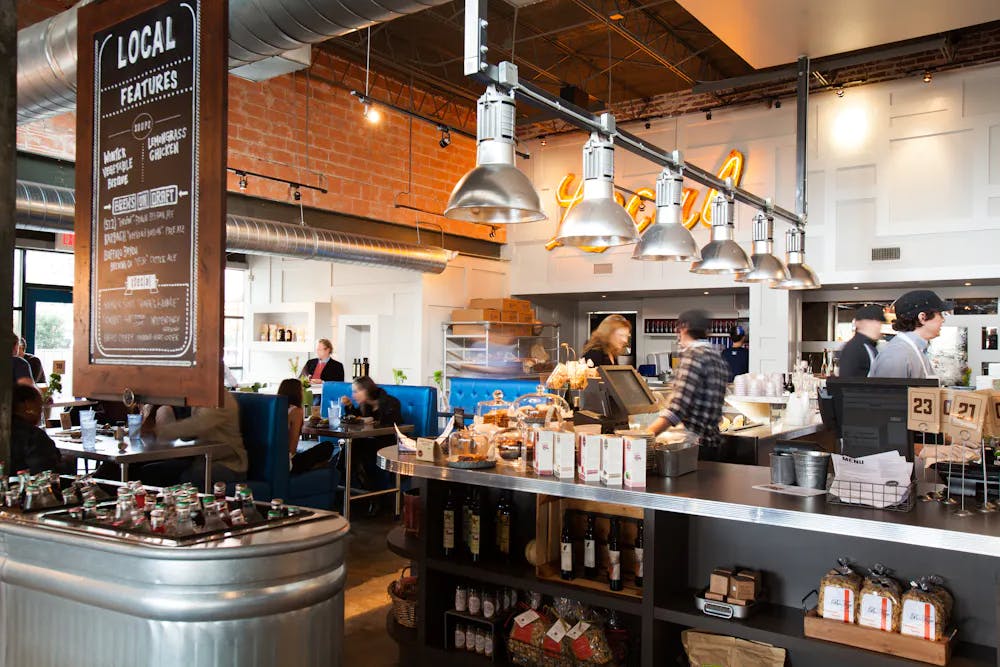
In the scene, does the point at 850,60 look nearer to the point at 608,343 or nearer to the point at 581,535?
the point at 608,343

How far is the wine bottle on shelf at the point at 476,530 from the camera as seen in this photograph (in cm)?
343

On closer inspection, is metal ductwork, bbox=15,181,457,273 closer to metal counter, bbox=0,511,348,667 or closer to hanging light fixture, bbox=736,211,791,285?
hanging light fixture, bbox=736,211,791,285

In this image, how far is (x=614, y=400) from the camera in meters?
4.09

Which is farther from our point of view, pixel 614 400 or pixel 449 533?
pixel 614 400

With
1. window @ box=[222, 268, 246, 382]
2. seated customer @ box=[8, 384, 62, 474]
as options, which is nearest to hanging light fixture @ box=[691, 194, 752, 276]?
seated customer @ box=[8, 384, 62, 474]

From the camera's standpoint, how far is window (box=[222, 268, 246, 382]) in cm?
1265

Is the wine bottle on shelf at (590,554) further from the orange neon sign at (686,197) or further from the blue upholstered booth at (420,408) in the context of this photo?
the orange neon sign at (686,197)

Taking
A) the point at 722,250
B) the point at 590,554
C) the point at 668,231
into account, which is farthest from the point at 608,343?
the point at 590,554

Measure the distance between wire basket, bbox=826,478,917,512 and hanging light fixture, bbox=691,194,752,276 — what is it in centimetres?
197

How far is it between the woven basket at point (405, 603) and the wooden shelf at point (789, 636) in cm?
125

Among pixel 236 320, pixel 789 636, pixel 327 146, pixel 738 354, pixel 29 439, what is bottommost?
pixel 789 636

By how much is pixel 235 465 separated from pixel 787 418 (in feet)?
13.4

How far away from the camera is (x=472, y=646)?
3.44 m

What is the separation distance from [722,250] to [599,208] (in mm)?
1599
